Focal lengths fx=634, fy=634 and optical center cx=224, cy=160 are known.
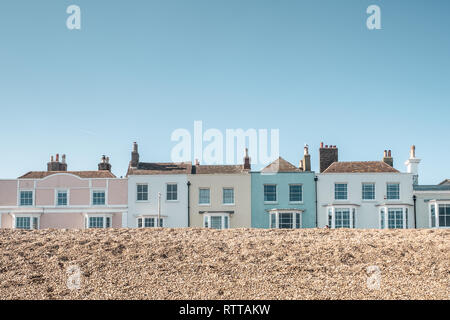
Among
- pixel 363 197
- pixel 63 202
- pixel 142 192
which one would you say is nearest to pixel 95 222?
pixel 63 202

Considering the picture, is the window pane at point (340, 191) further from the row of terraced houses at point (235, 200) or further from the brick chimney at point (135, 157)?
the brick chimney at point (135, 157)

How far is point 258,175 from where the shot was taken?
4216cm

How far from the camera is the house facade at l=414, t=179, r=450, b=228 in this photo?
40.7 m

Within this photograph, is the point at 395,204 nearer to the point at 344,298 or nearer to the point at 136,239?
the point at 136,239

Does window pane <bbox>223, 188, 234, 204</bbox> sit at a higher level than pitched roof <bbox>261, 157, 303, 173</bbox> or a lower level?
lower

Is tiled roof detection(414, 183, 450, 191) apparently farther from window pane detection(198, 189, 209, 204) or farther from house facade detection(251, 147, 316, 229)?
window pane detection(198, 189, 209, 204)

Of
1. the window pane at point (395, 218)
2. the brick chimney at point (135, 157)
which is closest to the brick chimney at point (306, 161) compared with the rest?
the window pane at point (395, 218)

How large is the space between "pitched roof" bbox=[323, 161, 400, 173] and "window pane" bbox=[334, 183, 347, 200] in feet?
4.05

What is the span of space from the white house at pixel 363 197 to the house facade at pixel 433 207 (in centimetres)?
52

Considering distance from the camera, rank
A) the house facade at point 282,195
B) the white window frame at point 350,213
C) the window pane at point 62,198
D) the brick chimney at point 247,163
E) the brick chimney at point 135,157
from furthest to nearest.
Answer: the brick chimney at point 135,157 → the brick chimney at point 247,163 → the window pane at point 62,198 → the house facade at point 282,195 → the white window frame at point 350,213

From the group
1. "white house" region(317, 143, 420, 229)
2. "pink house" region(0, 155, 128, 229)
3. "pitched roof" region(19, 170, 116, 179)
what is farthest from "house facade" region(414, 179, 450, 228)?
"pitched roof" region(19, 170, 116, 179)

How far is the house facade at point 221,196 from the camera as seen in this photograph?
137ft
